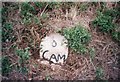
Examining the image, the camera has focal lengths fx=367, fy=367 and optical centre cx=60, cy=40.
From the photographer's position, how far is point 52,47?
235cm

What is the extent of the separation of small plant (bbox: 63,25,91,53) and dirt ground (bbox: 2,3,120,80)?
0.11ft

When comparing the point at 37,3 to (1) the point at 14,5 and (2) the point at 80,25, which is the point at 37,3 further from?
(2) the point at 80,25

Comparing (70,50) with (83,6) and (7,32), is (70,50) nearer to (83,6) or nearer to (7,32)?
(83,6)

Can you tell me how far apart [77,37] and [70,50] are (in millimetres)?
96

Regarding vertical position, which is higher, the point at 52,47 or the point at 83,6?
the point at 83,6

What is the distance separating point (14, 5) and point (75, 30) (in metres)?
0.42

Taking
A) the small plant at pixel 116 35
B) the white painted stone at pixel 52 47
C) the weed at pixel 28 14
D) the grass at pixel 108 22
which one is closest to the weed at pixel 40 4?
the weed at pixel 28 14

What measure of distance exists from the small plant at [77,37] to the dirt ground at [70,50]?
3 centimetres

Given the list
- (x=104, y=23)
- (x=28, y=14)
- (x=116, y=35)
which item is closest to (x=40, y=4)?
(x=28, y=14)

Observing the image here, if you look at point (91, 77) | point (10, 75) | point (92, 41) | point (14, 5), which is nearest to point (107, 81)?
point (91, 77)

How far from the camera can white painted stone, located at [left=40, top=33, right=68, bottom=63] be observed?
2.35 metres

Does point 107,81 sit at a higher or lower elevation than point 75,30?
lower

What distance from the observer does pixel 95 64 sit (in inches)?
93.4

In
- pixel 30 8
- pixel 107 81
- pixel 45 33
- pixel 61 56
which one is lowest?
pixel 107 81
